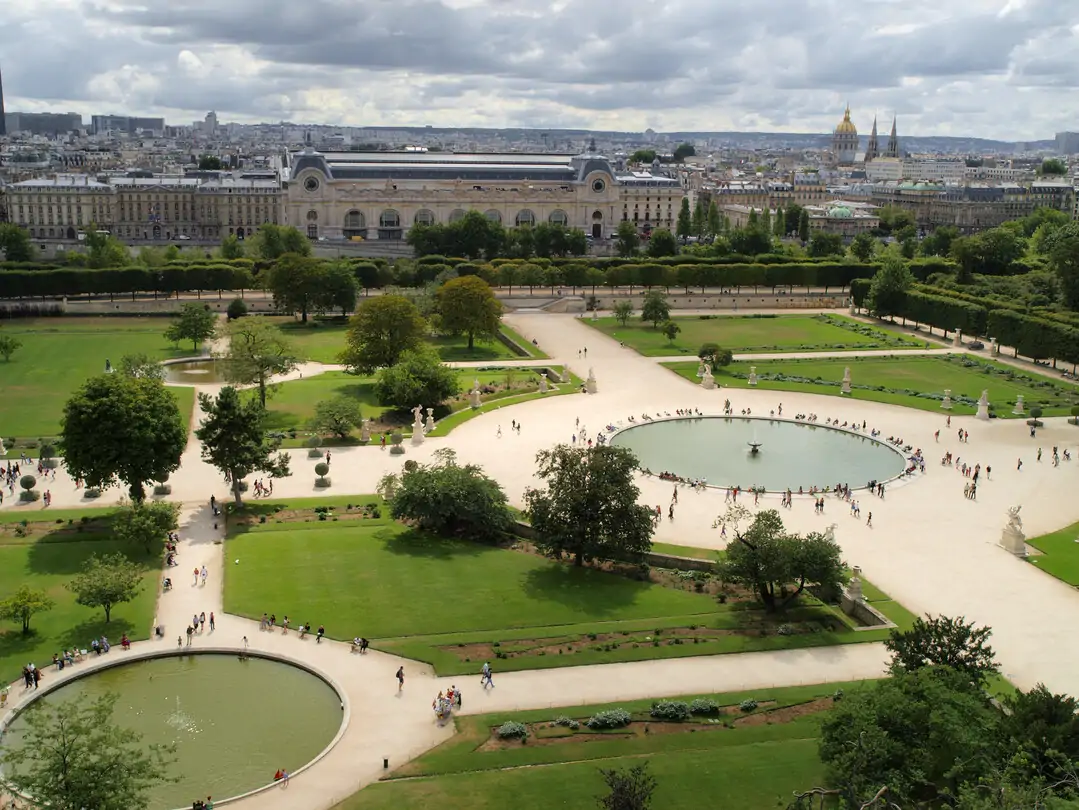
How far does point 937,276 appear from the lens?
10562 cm

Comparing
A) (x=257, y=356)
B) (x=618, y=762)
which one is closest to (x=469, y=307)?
(x=257, y=356)

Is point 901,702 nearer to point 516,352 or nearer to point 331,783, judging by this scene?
point 331,783

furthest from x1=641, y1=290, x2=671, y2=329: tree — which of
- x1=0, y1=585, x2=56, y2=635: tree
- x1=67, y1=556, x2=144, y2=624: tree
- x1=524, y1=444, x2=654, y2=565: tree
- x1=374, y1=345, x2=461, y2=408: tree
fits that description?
x1=0, y1=585, x2=56, y2=635: tree

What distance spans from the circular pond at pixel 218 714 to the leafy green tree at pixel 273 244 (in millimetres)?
88149

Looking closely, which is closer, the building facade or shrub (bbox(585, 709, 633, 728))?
shrub (bbox(585, 709, 633, 728))

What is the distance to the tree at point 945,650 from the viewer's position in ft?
95.4

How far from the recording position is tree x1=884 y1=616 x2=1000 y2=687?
29.1 metres

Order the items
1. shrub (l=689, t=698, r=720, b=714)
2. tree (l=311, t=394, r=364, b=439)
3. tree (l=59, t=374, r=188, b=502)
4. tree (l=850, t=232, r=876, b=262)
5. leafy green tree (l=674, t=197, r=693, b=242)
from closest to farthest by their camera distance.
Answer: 1. shrub (l=689, t=698, r=720, b=714)
2. tree (l=59, t=374, r=188, b=502)
3. tree (l=311, t=394, r=364, b=439)
4. tree (l=850, t=232, r=876, b=262)
5. leafy green tree (l=674, t=197, r=693, b=242)

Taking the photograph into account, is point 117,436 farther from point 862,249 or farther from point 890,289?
point 862,249

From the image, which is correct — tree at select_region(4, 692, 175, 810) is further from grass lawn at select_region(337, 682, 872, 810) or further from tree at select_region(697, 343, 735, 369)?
tree at select_region(697, 343, 735, 369)

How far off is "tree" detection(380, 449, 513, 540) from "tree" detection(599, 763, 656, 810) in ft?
59.1

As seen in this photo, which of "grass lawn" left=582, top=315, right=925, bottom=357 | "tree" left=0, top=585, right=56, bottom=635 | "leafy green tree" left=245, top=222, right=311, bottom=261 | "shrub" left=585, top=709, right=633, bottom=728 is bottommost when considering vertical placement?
"shrub" left=585, top=709, right=633, bottom=728

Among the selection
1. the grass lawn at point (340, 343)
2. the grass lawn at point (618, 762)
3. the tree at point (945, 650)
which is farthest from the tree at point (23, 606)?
the grass lawn at point (340, 343)

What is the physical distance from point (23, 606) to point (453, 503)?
601 inches
